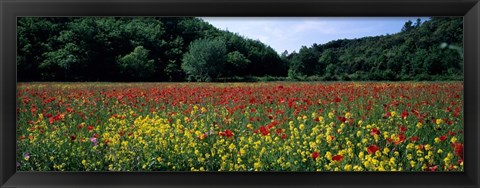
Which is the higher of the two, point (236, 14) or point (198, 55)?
point (236, 14)

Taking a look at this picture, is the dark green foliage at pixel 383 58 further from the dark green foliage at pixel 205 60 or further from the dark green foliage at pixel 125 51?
the dark green foliage at pixel 205 60

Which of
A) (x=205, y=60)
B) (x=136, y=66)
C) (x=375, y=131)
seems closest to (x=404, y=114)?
(x=375, y=131)

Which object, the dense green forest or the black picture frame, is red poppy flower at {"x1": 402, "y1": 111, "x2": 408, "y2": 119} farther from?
the black picture frame

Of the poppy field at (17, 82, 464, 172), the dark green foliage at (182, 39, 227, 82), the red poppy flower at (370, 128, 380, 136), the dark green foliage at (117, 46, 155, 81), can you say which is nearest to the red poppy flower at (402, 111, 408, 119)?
the poppy field at (17, 82, 464, 172)

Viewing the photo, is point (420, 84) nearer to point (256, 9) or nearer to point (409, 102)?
point (409, 102)

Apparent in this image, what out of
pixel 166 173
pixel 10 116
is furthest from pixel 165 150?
pixel 10 116

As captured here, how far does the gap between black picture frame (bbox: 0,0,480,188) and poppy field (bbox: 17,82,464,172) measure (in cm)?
22

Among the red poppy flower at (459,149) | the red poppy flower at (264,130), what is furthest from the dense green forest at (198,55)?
the red poppy flower at (459,149)

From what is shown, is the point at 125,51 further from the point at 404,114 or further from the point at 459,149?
the point at 459,149

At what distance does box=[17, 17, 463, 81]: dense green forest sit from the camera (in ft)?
11.8

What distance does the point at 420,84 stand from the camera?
12.1 ft

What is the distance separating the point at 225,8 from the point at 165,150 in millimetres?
1170

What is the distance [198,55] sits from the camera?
3693 millimetres

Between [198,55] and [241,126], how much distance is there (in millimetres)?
617
